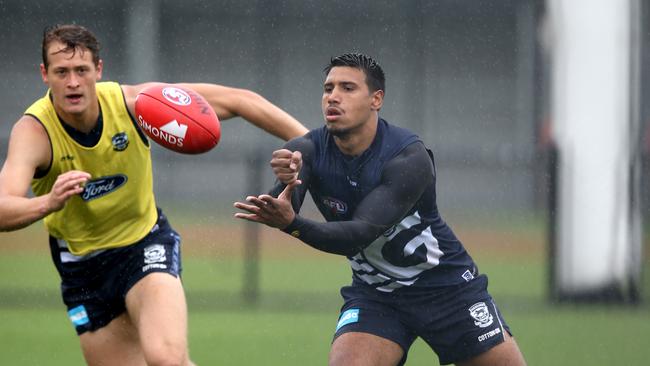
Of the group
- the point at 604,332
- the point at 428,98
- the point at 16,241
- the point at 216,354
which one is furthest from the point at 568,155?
the point at 428,98

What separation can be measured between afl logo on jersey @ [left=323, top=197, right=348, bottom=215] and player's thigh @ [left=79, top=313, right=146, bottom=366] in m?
1.21

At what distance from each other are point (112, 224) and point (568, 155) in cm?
627

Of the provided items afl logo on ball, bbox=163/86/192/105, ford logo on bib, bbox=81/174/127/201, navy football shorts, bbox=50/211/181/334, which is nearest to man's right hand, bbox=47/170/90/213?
afl logo on ball, bbox=163/86/192/105

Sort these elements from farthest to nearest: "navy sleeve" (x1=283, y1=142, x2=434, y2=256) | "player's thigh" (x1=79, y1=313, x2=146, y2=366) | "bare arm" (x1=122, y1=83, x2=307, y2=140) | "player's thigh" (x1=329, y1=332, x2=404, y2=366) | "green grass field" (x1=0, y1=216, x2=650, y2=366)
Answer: "green grass field" (x1=0, y1=216, x2=650, y2=366) → "bare arm" (x1=122, y1=83, x2=307, y2=140) → "player's thigh" (x1=79, y1=313, x2=146, y2=366) → "player's thigh" (x1=329, y1=332, x2=404, y2=366) → "navy sleeve" (x1=283, y1=142, x2=434, y2=256)

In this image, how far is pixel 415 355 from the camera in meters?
8.64

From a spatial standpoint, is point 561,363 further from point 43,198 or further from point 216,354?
point 43,198

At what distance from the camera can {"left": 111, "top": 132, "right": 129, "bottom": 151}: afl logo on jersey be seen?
18.9 ft

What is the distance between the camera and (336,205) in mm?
5492

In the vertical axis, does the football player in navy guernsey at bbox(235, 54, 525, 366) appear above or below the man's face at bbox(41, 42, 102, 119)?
below

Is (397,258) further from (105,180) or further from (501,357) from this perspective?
(105,180)

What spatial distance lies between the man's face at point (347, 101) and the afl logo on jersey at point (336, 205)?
300 millimetres

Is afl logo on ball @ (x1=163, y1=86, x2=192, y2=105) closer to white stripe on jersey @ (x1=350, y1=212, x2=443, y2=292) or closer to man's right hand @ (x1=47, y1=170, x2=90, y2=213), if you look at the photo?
man's right hand @ (x1=47, y1=170, x2=90, y2=213)

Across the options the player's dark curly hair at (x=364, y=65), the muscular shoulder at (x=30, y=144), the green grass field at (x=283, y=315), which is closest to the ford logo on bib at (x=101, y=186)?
the muscular shoulder at (x=30, y=144)

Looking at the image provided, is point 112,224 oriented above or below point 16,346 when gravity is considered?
above
